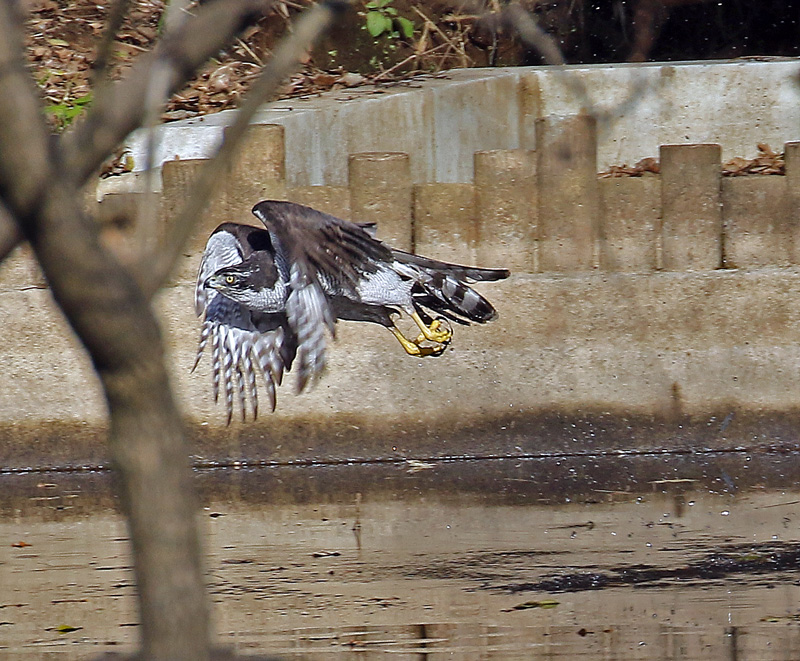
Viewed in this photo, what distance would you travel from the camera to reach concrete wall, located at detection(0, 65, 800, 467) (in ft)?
30.6

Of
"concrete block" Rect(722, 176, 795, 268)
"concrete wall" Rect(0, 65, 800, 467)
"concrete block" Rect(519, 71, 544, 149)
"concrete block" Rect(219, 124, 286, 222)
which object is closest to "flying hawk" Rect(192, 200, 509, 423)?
"concrete wall" Rect(0, 65, 800, 467)

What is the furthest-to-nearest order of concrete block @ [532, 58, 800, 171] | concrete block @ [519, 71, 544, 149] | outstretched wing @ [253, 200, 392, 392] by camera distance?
concrete block @ [532, 58, 800, 171]
concrete block @ [519, 71, 544, 149]
outstretched wing @ [253, 200, 392, 392]

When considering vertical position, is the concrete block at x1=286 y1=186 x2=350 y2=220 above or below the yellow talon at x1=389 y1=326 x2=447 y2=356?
above

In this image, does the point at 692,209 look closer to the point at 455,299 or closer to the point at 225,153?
the point at 455,299

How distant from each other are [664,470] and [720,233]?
60.8 inches

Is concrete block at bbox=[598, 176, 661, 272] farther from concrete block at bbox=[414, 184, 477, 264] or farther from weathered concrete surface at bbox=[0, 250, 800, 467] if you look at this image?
concrete block at bbox=[414, 184, 477, 264]

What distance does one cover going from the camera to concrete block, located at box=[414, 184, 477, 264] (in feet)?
30.7

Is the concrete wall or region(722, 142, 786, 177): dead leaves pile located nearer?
the concrete wall

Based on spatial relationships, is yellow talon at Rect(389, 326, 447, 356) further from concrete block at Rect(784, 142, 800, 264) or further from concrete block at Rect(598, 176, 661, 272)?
concrete block at Rect(784, 142, 800, 264)

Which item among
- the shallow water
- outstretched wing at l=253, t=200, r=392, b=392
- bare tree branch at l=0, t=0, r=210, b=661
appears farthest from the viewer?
outstretched wing at l=253, t=200, r=392, b=392

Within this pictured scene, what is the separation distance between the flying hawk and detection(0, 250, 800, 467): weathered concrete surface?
0.13 meters

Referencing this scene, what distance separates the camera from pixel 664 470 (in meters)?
8.91

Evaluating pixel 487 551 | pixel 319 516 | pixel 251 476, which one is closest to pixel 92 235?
pixel 487 551

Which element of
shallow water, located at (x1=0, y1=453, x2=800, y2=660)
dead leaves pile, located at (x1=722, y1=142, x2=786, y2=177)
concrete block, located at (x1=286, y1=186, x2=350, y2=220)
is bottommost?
shallow water, located at (x1=0, y1=453, x2=800, y2=660)
